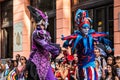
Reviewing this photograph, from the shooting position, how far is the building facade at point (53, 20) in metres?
11.8

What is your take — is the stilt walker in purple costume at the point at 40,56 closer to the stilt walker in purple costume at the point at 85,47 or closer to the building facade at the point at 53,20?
the stilt walker in purple costume at the point at 85,47

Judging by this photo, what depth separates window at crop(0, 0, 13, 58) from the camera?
63.9 ft

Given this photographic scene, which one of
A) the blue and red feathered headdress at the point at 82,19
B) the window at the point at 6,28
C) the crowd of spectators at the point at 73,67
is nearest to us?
the blue and red feathered headdress at the point at 82,19

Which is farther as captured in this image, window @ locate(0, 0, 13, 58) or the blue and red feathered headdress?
window @ locate(0, 0, 13, 58)

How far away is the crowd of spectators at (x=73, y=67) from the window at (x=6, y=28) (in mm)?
6847

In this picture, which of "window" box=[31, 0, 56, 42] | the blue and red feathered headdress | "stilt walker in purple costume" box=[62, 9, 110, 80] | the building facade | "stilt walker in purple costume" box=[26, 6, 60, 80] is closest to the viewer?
"stilt walker in purple costume" box=[26, 6, 60, 80]

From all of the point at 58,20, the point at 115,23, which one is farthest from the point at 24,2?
the point at 115,23

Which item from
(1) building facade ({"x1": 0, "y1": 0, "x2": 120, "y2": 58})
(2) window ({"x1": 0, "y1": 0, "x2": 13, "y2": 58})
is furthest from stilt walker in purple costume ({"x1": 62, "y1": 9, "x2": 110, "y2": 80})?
(2) window ({"x1": 0, "y1": 0, "x2": 13, "y2": 58})

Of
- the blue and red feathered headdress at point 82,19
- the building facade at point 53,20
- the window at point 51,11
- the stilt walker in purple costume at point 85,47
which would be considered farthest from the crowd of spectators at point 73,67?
the window at point 51,11

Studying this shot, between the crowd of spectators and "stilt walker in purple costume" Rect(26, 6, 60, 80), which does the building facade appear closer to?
the crowd of spectators

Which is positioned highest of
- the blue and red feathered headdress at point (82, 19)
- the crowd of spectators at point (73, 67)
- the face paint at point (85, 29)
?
the blue and red feathered headdress at point (82, 19)

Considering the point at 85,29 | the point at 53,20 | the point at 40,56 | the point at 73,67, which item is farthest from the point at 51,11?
the point at 40,56

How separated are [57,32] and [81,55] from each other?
653 centimetres

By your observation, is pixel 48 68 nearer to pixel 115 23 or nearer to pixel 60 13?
pixel 115 23
